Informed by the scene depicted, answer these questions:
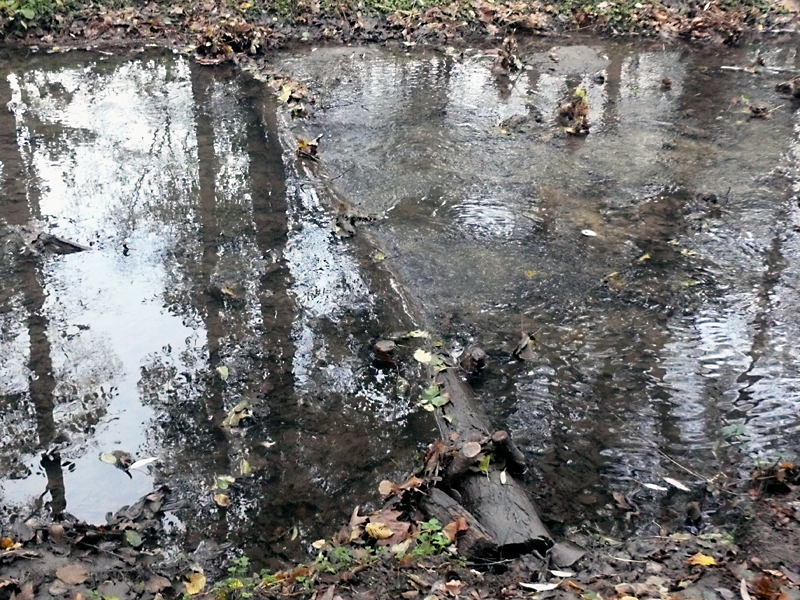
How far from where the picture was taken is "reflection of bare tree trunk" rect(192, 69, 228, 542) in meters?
4.51

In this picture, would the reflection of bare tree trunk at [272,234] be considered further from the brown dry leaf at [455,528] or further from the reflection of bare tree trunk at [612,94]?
the reflection of bare tree trunk at [612,94]

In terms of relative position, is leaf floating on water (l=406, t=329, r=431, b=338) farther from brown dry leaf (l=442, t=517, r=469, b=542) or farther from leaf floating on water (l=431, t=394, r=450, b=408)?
brown dry leaf (l=442, t=517, r=469, b=542)

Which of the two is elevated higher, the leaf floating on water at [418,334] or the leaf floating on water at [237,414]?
the leaf floating on water at [418,334]

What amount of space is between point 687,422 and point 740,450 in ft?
1.16

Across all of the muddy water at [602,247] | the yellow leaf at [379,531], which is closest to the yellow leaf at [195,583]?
the yellow leaf at [379,531]

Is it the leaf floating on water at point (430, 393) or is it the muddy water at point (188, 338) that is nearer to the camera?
the muddy water at point (188, 338)

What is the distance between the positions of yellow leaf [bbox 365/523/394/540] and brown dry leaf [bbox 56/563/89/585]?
4.68 ft

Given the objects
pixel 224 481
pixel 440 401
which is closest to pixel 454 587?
pixel 440 401

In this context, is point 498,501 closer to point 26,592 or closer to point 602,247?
point 26,592

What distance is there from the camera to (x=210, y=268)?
20.0 ft

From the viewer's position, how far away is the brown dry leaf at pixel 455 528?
3654mm

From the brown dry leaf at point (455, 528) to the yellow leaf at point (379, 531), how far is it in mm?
294

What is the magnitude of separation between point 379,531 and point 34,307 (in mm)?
3548

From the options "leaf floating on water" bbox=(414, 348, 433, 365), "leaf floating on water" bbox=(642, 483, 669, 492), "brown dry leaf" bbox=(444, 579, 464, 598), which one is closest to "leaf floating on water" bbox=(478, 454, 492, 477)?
"brown dry leaf" bbox=(444, 579, 464, 598)
